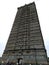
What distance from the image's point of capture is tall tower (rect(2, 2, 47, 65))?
15.1 m

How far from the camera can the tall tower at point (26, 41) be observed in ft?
49.5

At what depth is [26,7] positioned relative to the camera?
20.2 meters

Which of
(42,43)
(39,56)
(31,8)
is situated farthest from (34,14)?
(39,56)

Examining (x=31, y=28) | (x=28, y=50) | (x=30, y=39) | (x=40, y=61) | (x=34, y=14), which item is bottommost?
(x=40, y=61)

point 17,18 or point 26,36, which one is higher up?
point 17,18

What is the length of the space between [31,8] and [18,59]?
8.21 metres

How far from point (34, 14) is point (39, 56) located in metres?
6.63

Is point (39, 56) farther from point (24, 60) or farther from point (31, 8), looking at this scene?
point (31, 8)

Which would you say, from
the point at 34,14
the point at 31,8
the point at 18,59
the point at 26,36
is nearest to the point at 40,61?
the point at 18,59

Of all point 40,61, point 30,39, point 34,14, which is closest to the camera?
point 40,61

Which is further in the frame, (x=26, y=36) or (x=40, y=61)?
(x=26, y=36)

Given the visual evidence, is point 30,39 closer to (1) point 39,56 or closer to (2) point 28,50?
(2) point 28,50

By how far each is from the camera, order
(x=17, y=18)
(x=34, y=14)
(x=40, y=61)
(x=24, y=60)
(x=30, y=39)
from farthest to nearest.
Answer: (x=17, y=18), (x=34, y=14), (x=30, y=39), (x=24, y=60), (x=40, y=61)

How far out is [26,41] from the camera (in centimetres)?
1673
